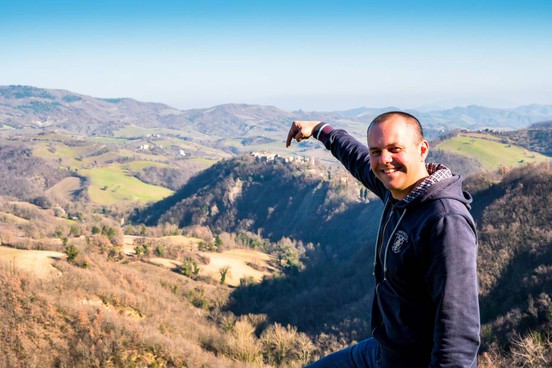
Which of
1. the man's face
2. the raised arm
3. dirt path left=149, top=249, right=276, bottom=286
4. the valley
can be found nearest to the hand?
the raised arm

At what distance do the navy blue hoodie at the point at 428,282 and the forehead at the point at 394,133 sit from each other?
1.34ft

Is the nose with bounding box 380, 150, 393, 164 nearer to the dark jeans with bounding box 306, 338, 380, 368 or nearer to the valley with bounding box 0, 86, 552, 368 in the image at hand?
the dark jeans with bounding box 306, 338, 380, 368

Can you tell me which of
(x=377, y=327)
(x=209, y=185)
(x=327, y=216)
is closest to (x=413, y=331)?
(x=377, y=327)

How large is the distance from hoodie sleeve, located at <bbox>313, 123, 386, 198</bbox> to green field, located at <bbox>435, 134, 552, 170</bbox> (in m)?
176

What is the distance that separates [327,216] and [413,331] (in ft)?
485

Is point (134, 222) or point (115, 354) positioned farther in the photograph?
point (134, 222)

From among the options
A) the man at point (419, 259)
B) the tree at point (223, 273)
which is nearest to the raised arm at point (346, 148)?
the man at point (419, 259)

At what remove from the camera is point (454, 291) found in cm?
256

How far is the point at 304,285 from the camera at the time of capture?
89.9 meters

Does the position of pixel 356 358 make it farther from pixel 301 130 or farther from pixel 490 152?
pixel 490 152

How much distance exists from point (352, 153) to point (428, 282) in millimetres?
2209

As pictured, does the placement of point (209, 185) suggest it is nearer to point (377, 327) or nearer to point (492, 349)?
Answer: point (492, 349)

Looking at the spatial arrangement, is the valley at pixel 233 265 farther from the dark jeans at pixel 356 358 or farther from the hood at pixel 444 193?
the hood at pixel 444 193

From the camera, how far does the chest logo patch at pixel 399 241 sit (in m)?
2.95
